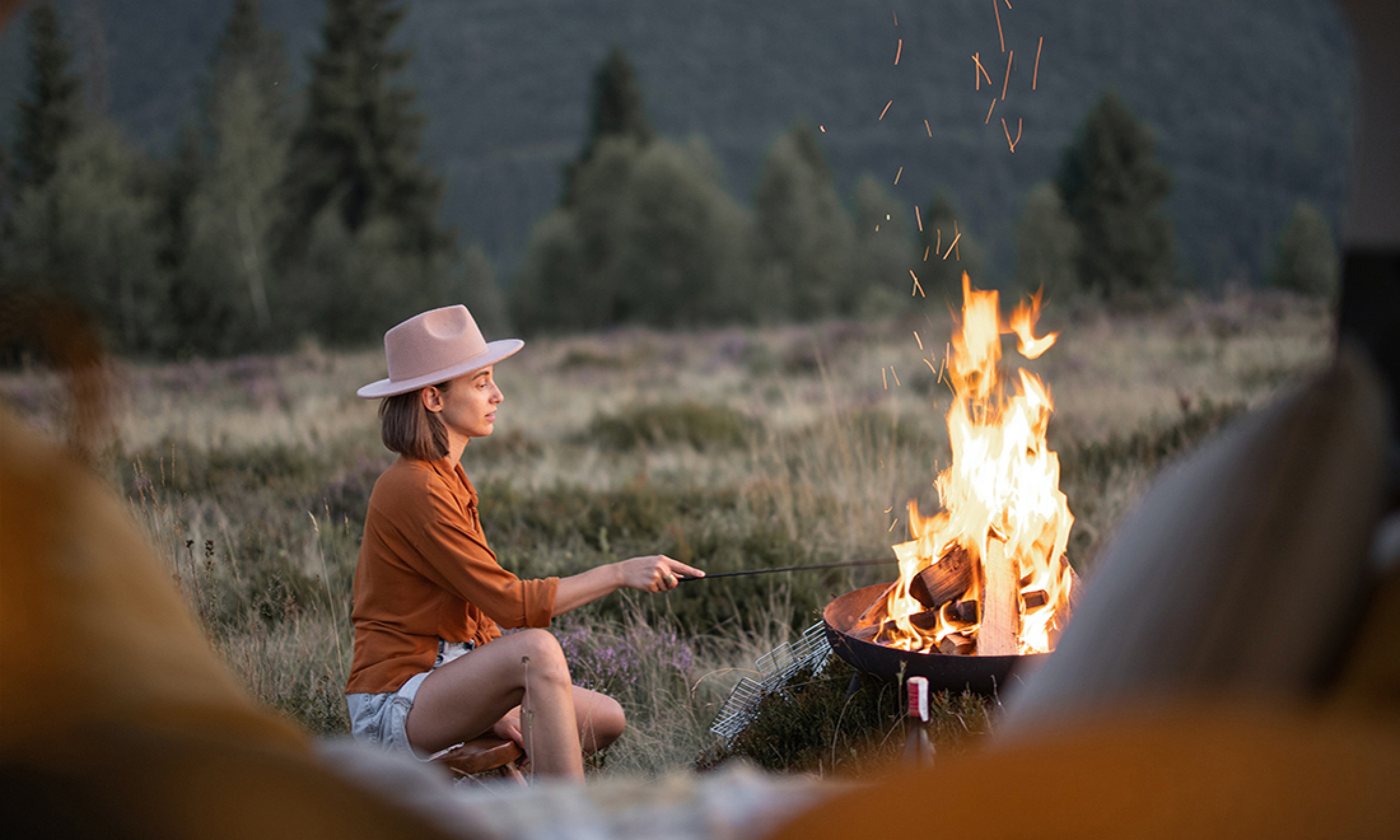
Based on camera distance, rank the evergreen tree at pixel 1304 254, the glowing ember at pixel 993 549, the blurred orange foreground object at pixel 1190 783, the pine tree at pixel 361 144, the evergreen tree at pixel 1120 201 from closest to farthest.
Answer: the blurred orange foreground object at pixel 1190 783, the glowing ember at pixel 993 549, the evergreen tree at pixel 1304 254, the pine tree at pixel 361 144, the evergreen tree at pixel 1120 201

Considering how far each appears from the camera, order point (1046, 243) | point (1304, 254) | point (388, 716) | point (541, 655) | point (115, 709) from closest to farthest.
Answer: point (115, 709) < point (541, 655) < point (388, 716) < point (1304, 254) < point (1046, 243)

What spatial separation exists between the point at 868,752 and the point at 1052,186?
39402 millimetres

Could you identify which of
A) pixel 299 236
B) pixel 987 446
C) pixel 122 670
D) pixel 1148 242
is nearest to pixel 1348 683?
pixel 122 670

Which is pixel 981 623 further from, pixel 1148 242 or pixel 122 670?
pixel 1148 242

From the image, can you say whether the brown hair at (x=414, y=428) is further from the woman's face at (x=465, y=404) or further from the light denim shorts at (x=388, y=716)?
the light denim shorts at (x=388, y=716)

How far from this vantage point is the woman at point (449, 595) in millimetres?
3018

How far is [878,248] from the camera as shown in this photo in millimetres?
47281

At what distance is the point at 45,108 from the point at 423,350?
109 ft

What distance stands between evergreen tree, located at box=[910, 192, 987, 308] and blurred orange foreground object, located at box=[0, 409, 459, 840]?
3498cm

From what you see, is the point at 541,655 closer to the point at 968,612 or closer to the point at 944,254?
the point at 968,612

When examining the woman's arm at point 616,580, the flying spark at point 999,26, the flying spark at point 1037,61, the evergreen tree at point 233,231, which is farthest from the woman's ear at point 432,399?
the evergreen tree at point 233,231

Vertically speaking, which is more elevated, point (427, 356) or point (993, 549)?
point (427, 356)

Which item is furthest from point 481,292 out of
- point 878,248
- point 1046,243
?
point 1046,243

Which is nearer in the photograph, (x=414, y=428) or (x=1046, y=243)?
(x=414, y=428)
